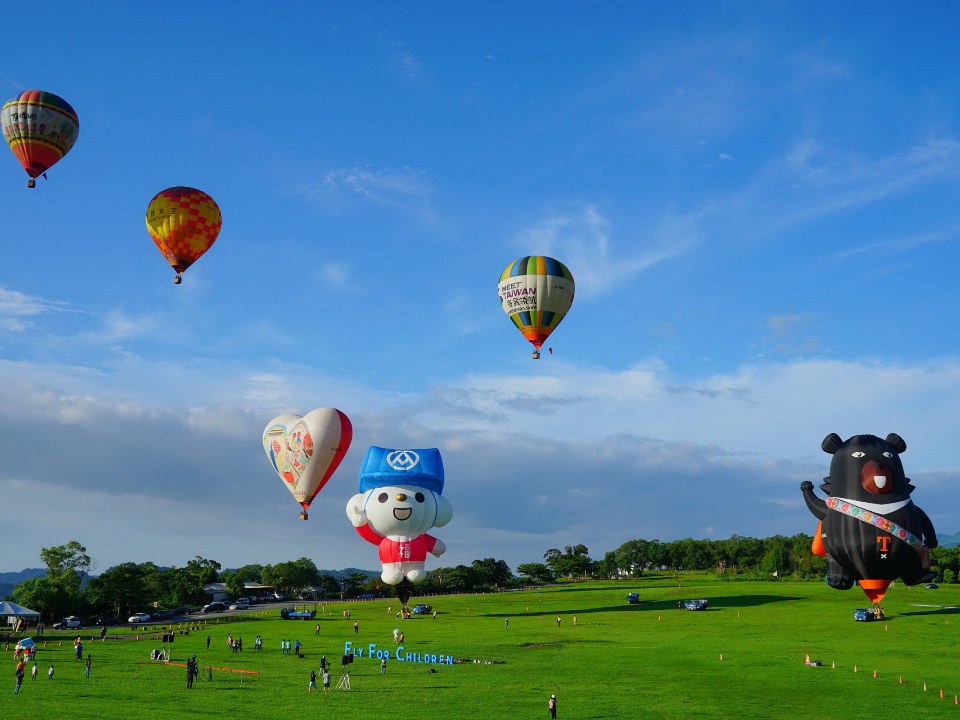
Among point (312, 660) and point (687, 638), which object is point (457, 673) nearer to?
point (312, 660)

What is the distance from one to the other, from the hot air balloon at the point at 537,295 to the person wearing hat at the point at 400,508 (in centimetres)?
1323

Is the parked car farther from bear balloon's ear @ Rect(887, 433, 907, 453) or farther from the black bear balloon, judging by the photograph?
bear balloon's ear @ Rect(887, 433, 907, 453)

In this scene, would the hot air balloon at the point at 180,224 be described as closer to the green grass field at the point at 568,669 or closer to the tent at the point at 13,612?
the green grass field at the point at 568,669

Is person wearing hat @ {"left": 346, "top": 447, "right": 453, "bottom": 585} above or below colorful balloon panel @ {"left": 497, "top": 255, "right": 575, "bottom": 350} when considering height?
below

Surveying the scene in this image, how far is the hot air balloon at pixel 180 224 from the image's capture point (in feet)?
159

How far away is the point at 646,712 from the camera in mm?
31141

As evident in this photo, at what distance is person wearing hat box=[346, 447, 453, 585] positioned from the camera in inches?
2243

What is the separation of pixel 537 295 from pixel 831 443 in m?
18.3

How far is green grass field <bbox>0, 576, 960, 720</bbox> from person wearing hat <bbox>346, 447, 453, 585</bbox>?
4.73m

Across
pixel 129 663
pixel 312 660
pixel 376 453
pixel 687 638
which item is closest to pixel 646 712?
pixel 312 660

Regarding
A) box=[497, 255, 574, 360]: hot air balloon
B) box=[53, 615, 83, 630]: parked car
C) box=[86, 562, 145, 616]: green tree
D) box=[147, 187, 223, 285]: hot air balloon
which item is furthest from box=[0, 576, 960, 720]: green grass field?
box=[147, 187, 223, 285]: hot air balloon

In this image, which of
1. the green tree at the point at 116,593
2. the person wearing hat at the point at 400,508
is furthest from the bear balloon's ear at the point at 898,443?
the green tree at the point at 116,593

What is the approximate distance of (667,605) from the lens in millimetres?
72125

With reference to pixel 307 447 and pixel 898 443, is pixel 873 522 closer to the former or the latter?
pixel 898 443
